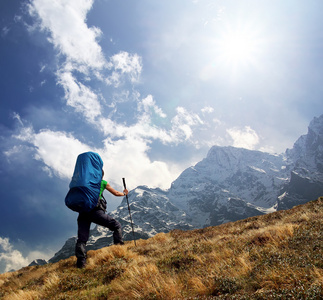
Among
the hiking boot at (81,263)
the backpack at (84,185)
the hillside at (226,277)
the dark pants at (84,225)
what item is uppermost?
the backpack at (84,185)

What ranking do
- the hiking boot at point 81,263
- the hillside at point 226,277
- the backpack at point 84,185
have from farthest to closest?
the hiking boot at point 81,263 → the backpack at point 84,185 → the hillside at point 226,277

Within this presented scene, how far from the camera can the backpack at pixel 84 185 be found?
607cm

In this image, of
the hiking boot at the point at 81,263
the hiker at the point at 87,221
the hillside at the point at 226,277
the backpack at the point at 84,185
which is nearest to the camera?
the hillside at the point at 226,277

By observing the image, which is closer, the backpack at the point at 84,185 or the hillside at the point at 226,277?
the hillside at the point at 226,277

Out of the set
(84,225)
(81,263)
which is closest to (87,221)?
(84,225)

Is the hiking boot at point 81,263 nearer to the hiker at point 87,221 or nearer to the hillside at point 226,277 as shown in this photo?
the hiker at point 87,221

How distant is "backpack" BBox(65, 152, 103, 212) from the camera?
607 centimetres

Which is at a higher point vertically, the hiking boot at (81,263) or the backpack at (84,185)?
the backpack at (84,185)

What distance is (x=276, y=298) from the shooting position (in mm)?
2316

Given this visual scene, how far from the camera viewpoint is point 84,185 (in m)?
6.11

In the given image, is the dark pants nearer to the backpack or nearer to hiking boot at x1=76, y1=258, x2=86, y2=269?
hiking boot at x1=76, y1=258, x2=86, y2=269

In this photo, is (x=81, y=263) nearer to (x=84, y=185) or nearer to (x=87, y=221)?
(x=87, y=221)

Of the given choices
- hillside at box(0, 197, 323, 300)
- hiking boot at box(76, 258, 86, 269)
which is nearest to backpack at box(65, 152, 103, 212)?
hiking boot at box(76, 258, 86, 269)

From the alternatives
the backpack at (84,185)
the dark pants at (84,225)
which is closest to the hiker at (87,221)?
the dark pants at (84,225)
